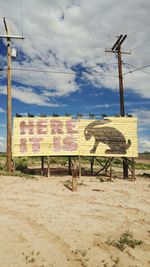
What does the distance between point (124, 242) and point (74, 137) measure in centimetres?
1607

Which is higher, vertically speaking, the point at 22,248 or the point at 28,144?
the point at 28,144

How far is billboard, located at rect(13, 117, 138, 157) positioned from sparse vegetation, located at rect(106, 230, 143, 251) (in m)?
15.0

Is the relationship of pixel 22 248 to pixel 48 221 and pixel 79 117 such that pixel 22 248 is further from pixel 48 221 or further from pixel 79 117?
pixel 79 117

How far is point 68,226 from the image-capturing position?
10422 millimetres

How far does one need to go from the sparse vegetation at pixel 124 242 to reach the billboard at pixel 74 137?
1502 cm

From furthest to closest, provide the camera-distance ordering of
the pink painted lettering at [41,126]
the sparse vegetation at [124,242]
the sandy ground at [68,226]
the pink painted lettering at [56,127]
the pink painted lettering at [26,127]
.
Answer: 1. the pink painted lettering at [56,127]
2. the pink painted lettering at [41,126]
3. the pink painted lettering at [26,127]
4. the sparse vegetation at [124,242]
5. the sandy ground at [68,226]

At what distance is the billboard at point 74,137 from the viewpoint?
24344 millimetres

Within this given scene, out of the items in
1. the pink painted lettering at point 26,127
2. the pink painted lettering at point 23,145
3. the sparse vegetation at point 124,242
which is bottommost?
the sparse vegetation at point 124,242

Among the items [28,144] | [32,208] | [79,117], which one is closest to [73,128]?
[79,117]

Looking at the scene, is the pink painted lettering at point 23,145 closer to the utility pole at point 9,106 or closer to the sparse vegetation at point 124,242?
the utility pole at point 9,106

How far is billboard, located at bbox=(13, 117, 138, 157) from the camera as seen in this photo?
24344 mm

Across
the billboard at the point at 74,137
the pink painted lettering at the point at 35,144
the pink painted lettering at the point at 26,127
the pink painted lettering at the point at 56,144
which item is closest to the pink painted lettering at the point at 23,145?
the billboard at the point at 74,137

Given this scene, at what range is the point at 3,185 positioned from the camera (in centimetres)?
1773

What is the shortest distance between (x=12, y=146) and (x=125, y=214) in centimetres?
1385
